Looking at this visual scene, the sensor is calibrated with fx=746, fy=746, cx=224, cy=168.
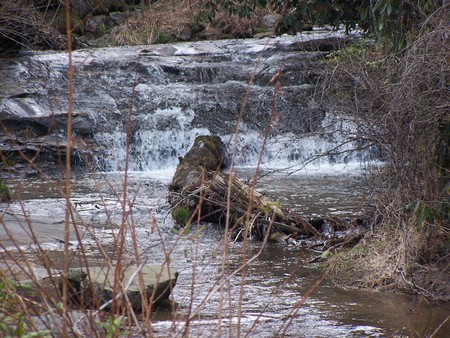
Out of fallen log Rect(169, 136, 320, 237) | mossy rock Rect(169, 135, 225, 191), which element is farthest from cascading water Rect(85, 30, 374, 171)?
fallen log Rect(169, 136, 320, 237)

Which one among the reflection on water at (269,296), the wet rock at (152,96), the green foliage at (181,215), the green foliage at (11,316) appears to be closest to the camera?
the green foliage at (11,316)

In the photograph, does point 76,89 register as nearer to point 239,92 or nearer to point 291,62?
point 239,92

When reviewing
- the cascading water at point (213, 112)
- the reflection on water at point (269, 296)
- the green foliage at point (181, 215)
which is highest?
the cascading water at point (213, 112)

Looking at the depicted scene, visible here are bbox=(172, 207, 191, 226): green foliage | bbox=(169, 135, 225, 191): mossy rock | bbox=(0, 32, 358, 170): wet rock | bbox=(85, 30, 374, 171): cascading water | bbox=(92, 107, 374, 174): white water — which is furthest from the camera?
bbox=(0, 32, 358, 170): wet rock

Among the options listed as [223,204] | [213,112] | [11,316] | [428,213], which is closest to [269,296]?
[428,213]

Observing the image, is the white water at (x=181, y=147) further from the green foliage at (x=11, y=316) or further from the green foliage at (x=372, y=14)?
the green foliage at (x=11, y=316)

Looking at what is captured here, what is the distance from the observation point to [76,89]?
1591 cm

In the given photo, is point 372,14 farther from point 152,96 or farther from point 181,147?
point 152,96

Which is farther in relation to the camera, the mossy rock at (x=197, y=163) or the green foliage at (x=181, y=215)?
the mossy rock at (x=197, y=163)

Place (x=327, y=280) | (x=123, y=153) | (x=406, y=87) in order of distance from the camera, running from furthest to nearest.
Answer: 1. (x=123, y=153)
2. (x=327, y=280)
3. (x=406, y=87)

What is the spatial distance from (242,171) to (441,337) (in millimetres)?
8020

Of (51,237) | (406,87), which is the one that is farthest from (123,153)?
(406,87)

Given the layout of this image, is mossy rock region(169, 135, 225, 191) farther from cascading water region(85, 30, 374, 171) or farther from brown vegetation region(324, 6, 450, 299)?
brown vegetation region(324, 6, 450, 299)

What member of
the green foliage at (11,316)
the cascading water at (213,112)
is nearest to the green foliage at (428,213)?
the green foliage at (11,316)
